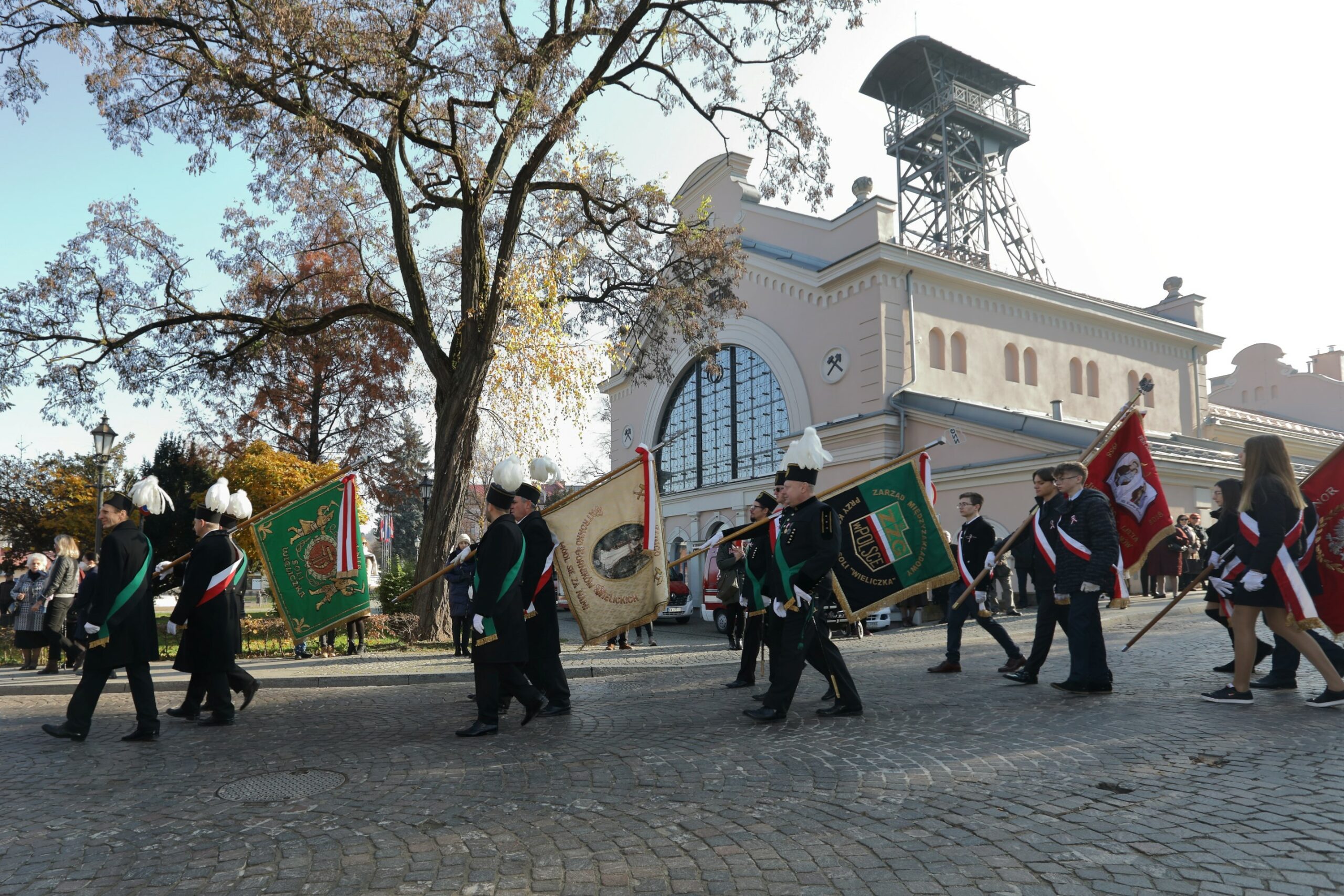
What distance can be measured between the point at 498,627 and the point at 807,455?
2808 mm

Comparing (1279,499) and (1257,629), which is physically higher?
(1279,499)

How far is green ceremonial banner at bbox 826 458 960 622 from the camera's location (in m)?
9.48

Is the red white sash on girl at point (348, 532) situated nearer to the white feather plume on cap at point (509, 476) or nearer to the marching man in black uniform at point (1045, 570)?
the white feather plume on cap at point (509, 476)

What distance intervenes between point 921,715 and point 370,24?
12163mm

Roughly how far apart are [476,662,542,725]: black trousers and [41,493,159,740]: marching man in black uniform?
2.56 m

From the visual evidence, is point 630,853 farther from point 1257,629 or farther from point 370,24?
point 370,24

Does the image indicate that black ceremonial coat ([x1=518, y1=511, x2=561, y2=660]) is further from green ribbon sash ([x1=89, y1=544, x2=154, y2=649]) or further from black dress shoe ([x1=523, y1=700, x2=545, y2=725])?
green ribbon sash ([x1=89, y1=544, x2=154, y2=649])

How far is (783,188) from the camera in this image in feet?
53.0

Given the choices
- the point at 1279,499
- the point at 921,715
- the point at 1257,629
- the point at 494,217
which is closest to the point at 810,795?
the point at 921,715

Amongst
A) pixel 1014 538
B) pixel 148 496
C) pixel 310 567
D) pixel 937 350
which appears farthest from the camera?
pixel 937 350

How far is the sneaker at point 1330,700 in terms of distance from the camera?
6.72 m

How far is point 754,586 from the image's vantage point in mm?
8352

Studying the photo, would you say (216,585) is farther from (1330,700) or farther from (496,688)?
(1330,700)

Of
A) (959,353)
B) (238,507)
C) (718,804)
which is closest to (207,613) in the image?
(238,507)
